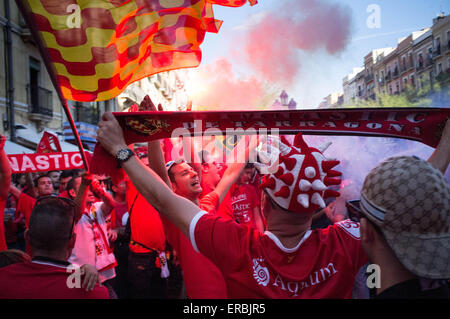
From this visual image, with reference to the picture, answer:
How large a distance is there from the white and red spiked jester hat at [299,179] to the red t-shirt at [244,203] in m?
3.35

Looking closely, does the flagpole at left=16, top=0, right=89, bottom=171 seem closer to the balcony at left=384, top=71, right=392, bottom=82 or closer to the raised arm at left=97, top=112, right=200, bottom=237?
the raised arm at left=97, top=112, right=200, bottom=237

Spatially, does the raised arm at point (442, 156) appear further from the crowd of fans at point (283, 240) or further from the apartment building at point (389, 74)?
the apartment building at point (389, 74)

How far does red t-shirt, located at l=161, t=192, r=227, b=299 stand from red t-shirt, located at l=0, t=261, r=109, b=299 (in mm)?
499

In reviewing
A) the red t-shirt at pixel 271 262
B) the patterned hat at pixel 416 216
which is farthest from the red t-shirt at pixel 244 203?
the patterned hat at pixel 416 216

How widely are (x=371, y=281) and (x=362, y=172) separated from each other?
Answer: 8.01 feet

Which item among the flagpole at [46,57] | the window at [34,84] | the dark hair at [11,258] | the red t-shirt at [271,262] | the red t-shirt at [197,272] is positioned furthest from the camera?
the window at [34,84]

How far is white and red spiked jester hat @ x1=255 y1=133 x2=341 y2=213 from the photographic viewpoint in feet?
6.06

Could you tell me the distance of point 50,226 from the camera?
2160 millimetres

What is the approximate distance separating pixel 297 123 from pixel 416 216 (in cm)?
117

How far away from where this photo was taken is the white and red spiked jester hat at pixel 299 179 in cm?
185

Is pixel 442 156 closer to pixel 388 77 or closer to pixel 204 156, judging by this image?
pixel 204 156

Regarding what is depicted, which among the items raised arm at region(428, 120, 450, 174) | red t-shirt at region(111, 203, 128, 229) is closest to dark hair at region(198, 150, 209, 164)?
red t-shirt at region(111, 203, 128, 229)

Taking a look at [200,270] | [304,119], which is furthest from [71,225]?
[304,119]
